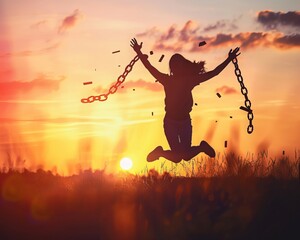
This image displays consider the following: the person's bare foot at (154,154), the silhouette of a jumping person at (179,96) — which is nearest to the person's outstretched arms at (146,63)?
the silhouette of a jumping person at (179,96)

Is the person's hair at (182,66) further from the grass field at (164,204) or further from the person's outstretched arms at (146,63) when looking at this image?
the grass field at (164,204)

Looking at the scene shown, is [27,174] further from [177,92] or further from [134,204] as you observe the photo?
[134,204]

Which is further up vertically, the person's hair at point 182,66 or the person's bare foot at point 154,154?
the person's hair at point 182,66

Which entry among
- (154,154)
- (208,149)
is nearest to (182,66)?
(208,149)

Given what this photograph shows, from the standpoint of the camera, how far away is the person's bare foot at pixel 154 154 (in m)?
18.7

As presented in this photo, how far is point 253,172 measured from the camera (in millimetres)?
15945

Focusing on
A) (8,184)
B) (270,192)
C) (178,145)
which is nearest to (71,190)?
(8,184)

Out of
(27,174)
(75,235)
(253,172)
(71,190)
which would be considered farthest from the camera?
(27,174)

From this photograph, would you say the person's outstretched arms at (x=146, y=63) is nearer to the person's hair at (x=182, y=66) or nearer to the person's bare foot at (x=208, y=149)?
the person's hair at (x=182, y=66)

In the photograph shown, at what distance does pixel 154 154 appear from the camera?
18656 mm

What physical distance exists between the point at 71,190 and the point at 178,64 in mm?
4833

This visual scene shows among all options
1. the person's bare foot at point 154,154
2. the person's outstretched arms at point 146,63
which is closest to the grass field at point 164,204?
the person's bare foot at point 154,154

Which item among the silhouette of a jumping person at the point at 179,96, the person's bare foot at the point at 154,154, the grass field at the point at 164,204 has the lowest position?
the grass field at the point at 164,204

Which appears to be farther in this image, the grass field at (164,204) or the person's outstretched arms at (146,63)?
the person's outstretched arms at (146,63)
